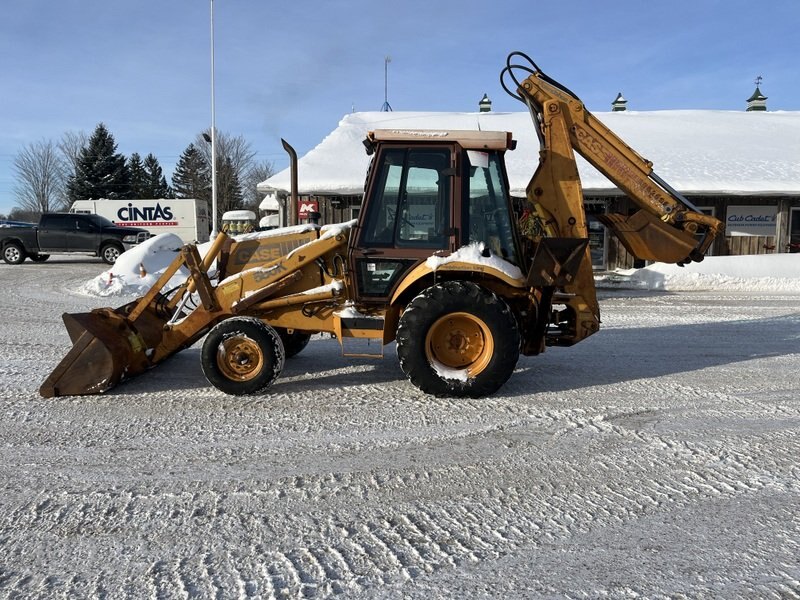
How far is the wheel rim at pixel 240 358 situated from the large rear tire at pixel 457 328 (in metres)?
1.27

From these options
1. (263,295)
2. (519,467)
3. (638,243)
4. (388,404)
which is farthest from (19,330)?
(638,243)

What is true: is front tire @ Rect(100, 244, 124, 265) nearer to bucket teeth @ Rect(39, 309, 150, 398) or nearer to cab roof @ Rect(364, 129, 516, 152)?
bucket teeth @ Rect(39, 309, 150, 398)

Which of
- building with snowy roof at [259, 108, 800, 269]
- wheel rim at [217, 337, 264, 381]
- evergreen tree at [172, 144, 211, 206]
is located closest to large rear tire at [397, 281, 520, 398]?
wheel rim at [217, 337, 264, 381]

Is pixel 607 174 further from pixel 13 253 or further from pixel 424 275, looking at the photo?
pixel 13 253

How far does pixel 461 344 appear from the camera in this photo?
528cm

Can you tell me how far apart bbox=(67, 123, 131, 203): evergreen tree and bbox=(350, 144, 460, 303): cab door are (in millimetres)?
49222

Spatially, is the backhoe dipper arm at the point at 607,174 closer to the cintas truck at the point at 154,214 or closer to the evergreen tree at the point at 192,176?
the cintas truck at the point at 154,214

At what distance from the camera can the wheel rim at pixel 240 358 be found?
520 cm

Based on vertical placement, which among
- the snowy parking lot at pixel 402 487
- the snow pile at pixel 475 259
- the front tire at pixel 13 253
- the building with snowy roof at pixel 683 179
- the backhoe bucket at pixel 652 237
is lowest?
the snowy parking lot at pixel 402 487

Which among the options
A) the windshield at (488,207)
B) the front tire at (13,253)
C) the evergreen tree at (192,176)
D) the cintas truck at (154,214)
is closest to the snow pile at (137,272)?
the windshield at (488,207)

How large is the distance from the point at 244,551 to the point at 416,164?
347 centimetres

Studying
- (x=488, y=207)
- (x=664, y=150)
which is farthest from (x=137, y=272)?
(x=664, y=150)

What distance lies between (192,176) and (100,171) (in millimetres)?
10030

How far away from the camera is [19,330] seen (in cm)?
836
